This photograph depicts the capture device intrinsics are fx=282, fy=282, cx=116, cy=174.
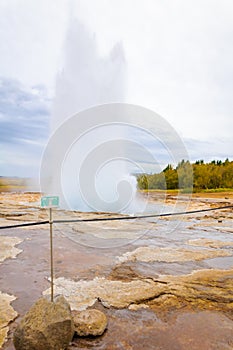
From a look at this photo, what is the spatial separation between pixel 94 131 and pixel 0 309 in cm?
1514

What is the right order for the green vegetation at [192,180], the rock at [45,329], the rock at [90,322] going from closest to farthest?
the rock at [45,329] → the rock at [90,322] → the green vegetation at [192,180]

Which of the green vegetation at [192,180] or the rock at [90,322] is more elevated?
the green vegetation at [192,180]

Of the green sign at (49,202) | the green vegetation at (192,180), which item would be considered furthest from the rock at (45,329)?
the green vegetation at (192,180)

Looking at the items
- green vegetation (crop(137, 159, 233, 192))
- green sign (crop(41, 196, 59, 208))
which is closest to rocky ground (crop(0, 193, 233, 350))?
green sign (crop(41, 196, 59, 208))

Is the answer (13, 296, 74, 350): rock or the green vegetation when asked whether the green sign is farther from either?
the green vegetation

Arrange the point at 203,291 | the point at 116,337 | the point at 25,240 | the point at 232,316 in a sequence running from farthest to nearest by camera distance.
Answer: the point at 25,240
the point at 203,291
the point at 232,316
the point at 116,337

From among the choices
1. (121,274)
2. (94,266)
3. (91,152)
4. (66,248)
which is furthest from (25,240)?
(91,152)

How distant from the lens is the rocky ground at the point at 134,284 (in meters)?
2.52

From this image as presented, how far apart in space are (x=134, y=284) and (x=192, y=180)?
25381mm

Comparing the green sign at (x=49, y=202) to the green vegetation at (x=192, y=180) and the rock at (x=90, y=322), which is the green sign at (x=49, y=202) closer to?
the rock at (x=90, y=322)

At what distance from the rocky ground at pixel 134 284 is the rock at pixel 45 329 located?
14cm

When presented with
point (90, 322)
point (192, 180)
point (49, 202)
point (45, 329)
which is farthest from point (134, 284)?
point (192, 180)

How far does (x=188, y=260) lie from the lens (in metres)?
4.80

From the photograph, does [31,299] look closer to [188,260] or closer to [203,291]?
[203,291]
